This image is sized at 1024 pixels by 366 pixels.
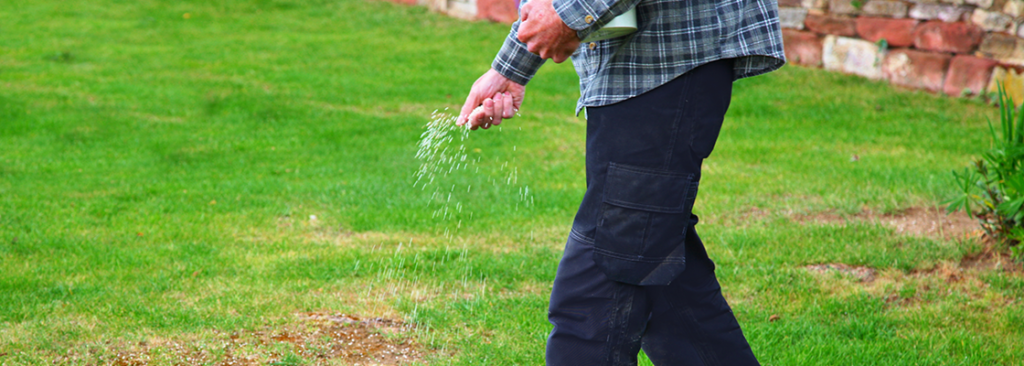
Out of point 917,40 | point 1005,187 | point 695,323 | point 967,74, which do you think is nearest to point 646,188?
point 695,323

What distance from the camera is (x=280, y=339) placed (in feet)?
10.7

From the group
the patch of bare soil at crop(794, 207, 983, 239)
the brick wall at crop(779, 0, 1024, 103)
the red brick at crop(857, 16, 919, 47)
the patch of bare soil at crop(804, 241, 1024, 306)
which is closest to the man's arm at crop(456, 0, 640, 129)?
the patch of bare soil at crop(804, 241, 1024, 306)

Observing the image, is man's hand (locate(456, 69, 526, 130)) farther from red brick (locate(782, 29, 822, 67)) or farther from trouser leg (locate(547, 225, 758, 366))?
→ red brick (locate(782, 29, 822, 67))

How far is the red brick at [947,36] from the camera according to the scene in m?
7.85

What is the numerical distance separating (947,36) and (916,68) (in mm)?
460

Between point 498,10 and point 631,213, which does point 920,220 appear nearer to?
point 631,213

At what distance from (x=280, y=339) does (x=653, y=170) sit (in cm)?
194

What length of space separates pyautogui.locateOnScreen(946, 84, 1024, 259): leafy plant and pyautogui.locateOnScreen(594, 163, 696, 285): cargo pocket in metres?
2.48

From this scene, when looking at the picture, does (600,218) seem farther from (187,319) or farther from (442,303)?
(187,319)

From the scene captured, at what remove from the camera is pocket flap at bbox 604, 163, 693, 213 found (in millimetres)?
1874

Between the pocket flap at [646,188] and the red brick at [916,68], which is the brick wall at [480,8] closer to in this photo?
the red brick at [916,68]

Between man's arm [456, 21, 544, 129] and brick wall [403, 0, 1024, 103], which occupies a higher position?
man's arm [456, 21, 544, 129]

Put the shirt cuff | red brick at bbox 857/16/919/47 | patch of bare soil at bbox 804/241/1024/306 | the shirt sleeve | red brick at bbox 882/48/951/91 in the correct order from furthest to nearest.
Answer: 1. red brick at bbox 857/16/919/47
2. red brick at bbox 882/48/951/91
3. patch of bare soil at bbox 804/241/1024/306
4. the shirt cuff
5. the shirt sleeve

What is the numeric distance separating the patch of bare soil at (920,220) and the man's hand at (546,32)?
3298 millimetres
